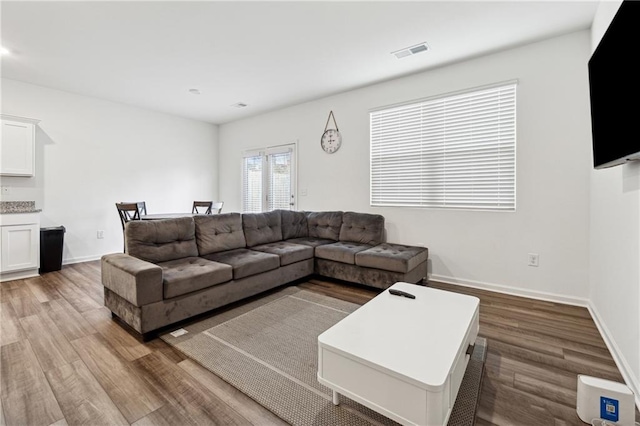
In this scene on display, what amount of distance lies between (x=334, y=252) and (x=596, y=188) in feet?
8.76

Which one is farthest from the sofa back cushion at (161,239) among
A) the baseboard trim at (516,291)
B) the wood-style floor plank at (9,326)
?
the baseboard trim at (516,291)

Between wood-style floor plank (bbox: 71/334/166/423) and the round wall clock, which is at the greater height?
the round wall clock

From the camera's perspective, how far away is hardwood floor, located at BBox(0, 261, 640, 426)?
1.47 meters

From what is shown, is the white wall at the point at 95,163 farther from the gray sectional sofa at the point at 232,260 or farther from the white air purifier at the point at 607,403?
the white air purifier at the point at 607,403

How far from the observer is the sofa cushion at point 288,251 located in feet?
11.3

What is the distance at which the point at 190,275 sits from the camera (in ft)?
8.13

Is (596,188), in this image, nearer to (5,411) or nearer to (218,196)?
(5,411)

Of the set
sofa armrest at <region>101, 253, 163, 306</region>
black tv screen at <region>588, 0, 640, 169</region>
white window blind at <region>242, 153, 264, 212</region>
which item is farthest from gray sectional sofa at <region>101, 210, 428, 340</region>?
black tv screen at <region>588, 0, 640, 169</region>

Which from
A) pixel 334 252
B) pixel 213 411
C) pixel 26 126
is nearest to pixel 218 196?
pixel 26 126

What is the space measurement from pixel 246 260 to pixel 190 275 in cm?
65

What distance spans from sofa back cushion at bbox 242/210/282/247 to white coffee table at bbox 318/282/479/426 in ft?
7.60

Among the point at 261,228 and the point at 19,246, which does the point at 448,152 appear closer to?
the point at 261,228

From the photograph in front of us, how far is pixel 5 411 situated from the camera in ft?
4.88

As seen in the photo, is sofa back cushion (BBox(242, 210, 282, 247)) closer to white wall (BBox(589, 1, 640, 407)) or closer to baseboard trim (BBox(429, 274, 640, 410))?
baseboard trim (BBox(429, 274, 640, 410))
